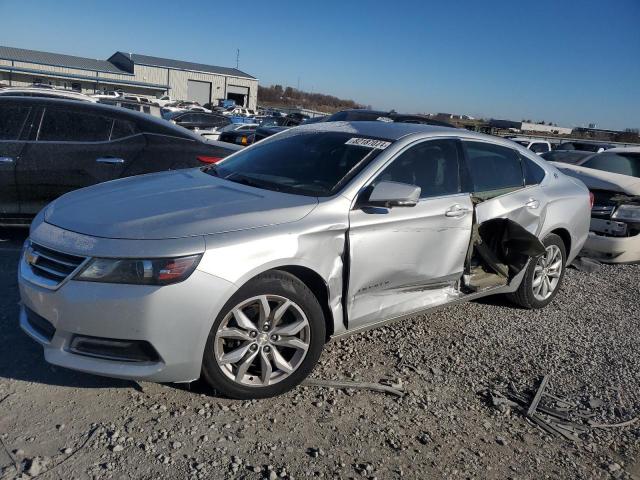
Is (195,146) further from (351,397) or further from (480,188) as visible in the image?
(351,397)

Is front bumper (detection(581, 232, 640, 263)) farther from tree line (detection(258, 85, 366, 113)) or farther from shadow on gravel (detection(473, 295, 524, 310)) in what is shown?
tree line (detection(258, 85, 366, 113))

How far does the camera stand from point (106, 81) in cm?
6188

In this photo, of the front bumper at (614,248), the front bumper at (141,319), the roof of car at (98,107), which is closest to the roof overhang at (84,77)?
the roof of car at (98,107)

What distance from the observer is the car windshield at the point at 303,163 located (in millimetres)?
3809

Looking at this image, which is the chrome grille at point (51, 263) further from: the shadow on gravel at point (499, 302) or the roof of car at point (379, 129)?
the shadow on gravel at point (499, 302)

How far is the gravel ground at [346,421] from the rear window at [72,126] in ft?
6.68

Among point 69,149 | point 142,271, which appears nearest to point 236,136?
point 69,149

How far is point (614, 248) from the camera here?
6613 mm

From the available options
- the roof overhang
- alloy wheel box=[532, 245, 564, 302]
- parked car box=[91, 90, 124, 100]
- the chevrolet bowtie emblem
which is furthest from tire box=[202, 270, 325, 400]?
the roof overhang

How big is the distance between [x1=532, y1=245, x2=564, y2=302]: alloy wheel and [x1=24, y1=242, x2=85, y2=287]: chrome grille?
12.5 ft

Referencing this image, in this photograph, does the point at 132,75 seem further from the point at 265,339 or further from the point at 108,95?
the point at 265,339

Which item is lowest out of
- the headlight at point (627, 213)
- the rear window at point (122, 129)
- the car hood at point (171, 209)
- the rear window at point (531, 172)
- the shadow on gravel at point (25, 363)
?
the shadow on gravel at point (25, 363)

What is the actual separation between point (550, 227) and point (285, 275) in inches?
116

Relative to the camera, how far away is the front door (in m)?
3.59
